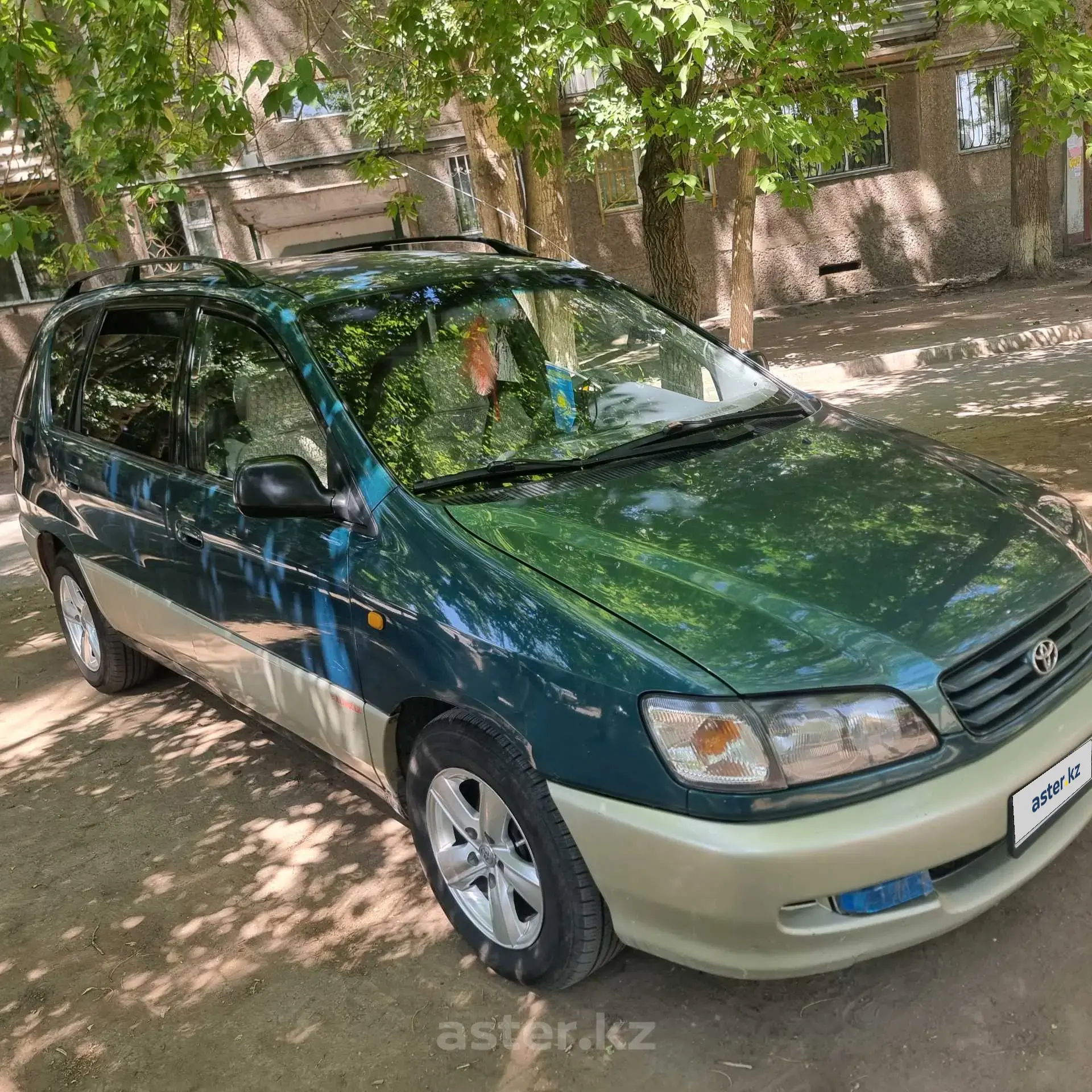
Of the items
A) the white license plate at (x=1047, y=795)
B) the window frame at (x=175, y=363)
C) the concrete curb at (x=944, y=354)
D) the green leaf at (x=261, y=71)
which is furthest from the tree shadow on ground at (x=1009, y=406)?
the green leaf at (x=261, y=71)

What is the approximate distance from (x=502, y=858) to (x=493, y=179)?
694cm

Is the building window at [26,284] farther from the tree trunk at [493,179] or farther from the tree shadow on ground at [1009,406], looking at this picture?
the tree shadow on ground at [1009,406]

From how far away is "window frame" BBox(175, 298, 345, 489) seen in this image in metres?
3.05

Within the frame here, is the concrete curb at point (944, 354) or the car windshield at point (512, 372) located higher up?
the car windshield at point (512, 372)

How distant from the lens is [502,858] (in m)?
2.74

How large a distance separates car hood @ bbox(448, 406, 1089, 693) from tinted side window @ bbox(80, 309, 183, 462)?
163 centimetres

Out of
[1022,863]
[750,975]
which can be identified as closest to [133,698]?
[750,975]

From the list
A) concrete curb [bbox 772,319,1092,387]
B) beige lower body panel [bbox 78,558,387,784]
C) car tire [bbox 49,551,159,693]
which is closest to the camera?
beige lower body panel [bbox 78,558,387,784]

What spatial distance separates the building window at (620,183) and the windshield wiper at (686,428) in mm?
15698

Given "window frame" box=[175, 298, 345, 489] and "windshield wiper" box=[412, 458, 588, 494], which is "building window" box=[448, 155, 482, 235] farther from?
"windshield wiper" box=[412, 458, 588, 494]

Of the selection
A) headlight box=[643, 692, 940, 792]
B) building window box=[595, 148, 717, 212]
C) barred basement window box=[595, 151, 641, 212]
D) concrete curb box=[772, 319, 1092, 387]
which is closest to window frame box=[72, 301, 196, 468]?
headlight box=[643, 692, 940, 792]

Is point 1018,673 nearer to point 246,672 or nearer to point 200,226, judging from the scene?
point 246,672

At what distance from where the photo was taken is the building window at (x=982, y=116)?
18.3 metres

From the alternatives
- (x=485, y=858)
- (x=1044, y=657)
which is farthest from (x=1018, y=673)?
(x=485, y=858)
